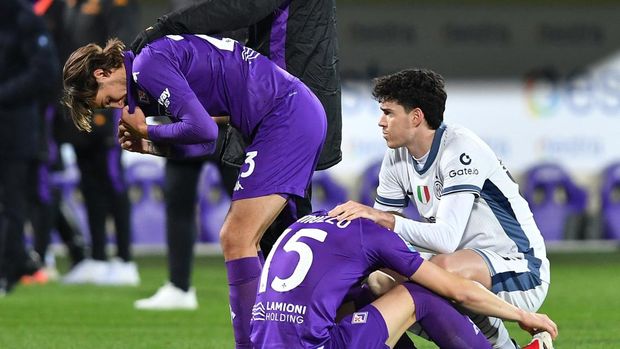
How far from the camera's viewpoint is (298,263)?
4.65 meters

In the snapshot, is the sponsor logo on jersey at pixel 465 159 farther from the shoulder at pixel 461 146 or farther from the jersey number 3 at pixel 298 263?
the jersey number 3 at pixel 298 263

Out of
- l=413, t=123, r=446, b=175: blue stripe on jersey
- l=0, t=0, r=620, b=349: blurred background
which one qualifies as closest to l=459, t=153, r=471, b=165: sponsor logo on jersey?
l=413, t=123, r=446, b=175: blue stripe on jersey

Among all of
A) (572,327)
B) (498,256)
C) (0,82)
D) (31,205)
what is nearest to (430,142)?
(498,256)

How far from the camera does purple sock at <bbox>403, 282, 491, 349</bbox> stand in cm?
477

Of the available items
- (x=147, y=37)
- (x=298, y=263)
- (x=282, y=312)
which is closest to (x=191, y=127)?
(x=147, y=37)

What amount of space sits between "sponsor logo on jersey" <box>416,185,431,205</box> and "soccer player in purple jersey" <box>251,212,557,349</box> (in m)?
0.66

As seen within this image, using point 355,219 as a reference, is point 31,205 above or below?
below

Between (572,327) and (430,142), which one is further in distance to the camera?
(572,327)

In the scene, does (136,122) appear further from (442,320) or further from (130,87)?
(442,320)

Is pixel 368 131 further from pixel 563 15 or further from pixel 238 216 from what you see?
pixel 238 216

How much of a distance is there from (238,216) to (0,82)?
13.5ft

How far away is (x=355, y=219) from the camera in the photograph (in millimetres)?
4797

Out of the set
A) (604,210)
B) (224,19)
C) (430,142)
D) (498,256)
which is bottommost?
(604,210)

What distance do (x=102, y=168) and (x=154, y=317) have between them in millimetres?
2401
